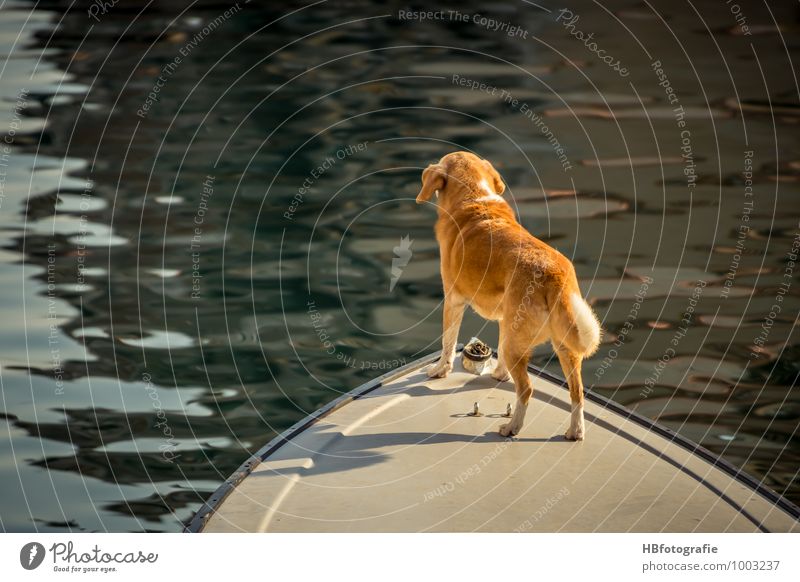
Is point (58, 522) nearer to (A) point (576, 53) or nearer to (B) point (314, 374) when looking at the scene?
(B) point (314, 374)

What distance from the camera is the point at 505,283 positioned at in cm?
596

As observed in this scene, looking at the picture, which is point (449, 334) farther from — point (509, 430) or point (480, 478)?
point (480, 478)

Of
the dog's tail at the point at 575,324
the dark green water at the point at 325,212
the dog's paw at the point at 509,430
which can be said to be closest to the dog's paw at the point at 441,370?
the dog's paw at the point at 509,430

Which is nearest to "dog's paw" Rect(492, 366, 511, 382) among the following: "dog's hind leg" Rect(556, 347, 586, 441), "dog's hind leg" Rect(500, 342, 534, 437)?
"dog's hind leg" Rect(500, 342, 534, 437)

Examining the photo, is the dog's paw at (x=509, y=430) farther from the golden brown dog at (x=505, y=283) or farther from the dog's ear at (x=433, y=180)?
the dog's ear at (x=433, y=180)

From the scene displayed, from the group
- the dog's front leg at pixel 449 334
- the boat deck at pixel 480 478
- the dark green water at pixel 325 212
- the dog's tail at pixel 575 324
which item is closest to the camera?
the boat deck at pixel 480 478

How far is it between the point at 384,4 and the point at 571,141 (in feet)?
22.5

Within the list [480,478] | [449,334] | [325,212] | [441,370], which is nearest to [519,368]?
[480,478]

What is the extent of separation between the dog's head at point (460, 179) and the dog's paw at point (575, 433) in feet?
5.65

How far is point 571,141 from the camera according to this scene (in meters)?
15.7

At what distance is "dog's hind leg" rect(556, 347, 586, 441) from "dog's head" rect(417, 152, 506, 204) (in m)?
1.46

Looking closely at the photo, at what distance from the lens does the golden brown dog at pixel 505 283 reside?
225 inches

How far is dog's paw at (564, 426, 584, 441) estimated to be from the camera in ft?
19.6

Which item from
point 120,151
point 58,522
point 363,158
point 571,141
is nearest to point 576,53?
point 571,141
